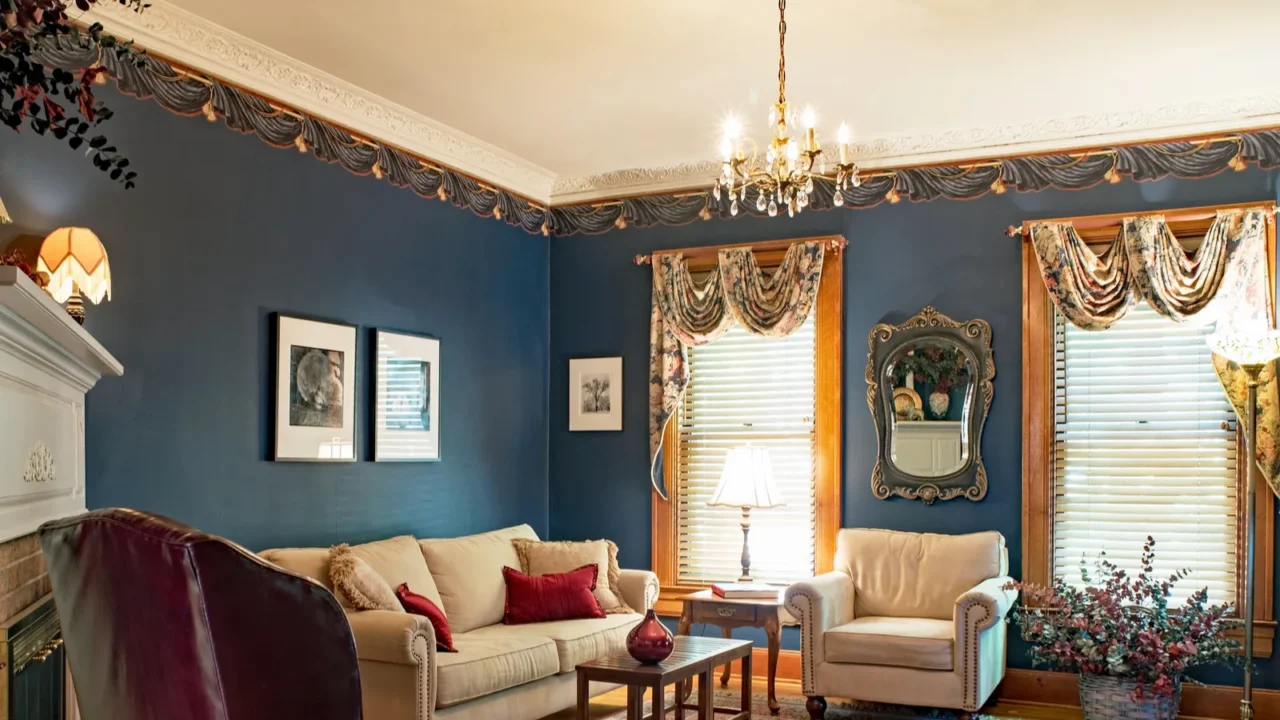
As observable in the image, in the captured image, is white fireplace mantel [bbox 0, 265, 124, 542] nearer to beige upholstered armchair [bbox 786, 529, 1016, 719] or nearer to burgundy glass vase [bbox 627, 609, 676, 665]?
burgundy glass vase [bbox 627, 609, 676, 665]

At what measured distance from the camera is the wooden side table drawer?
6.31m

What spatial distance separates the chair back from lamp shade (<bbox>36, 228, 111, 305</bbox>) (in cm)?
407

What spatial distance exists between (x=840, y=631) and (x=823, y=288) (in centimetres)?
214

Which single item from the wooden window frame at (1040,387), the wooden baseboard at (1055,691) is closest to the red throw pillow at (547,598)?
the wooden baseboard at (1055,691)

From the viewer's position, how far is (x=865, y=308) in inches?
272

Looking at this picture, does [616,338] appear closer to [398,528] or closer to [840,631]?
[398,528]

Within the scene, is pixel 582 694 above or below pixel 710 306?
below

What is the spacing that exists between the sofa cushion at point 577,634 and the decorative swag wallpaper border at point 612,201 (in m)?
2.48

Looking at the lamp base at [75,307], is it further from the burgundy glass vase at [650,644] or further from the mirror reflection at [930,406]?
the mirror reflection at [930,406]

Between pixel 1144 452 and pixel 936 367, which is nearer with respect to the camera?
pixel 1144 452

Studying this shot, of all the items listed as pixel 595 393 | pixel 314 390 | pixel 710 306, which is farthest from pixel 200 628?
pixel 595 393

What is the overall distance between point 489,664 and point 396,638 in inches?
21.8

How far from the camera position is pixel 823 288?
276 inches

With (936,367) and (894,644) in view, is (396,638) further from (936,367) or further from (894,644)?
(936,367)
